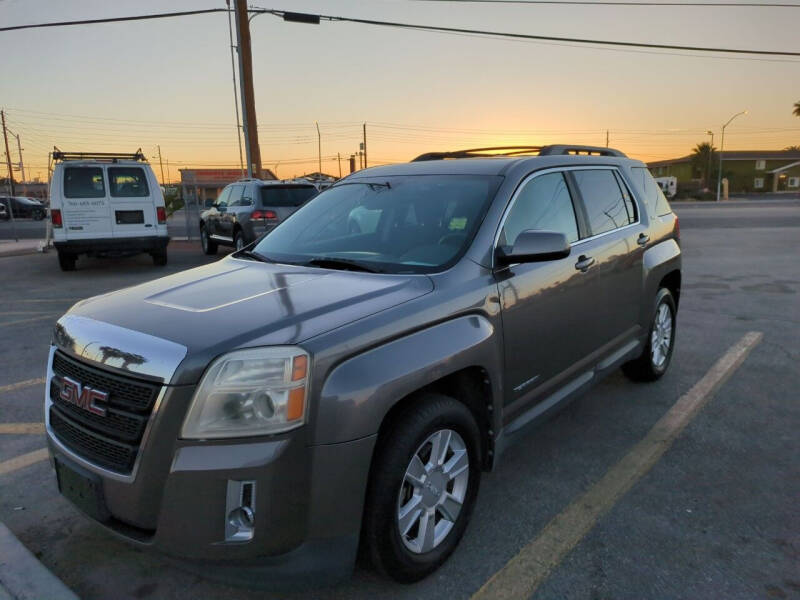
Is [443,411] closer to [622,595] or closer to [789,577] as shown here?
[622,595]

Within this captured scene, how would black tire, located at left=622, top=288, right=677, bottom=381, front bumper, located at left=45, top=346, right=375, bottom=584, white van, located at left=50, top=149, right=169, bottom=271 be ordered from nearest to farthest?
front bumper, located at left=45, top=346, right=375, bottom=584 → black tire, located at left=622, top=288, right=677, bottom=381 → white van, located at left=50, top=149, right=169, bottom=271

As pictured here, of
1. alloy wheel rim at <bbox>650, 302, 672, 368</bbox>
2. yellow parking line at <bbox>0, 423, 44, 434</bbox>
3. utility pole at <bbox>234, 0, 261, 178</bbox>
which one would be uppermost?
Result: utility pole at <bbox>234, 0, 261, 178</bbox>

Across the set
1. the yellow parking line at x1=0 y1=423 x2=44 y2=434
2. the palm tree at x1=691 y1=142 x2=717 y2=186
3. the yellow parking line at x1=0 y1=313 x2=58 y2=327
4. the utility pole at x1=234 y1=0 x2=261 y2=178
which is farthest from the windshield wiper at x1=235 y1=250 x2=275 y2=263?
the palm tree at x1=691 y1=142 x2=717 y2=186

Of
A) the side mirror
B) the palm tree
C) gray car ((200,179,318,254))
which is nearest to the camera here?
the side mirror

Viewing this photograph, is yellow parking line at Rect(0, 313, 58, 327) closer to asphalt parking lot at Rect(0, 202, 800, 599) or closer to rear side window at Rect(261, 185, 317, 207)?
asphalt parking lot at Rect(0, 202, 800, 599)

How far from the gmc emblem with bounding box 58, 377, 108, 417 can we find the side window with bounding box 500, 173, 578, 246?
1.96m

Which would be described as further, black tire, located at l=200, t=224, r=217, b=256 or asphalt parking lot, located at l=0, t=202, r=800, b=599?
black tire, located at l=200, t=224, r=217, b=256

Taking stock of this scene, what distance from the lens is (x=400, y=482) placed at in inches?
90.0

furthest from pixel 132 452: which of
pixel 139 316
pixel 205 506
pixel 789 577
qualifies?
pixel 789 577

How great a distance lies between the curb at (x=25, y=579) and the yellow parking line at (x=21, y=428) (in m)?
1.57

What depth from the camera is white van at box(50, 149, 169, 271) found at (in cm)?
1129

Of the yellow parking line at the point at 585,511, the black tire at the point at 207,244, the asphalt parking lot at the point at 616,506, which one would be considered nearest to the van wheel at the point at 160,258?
the black tire at the point at 207,244

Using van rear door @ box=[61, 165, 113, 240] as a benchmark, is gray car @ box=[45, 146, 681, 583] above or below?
below

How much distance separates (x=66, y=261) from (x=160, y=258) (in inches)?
69.7
